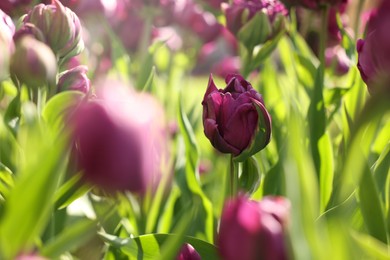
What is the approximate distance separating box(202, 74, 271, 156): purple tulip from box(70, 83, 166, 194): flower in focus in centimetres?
18

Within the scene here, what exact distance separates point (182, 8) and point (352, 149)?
0.81 meters

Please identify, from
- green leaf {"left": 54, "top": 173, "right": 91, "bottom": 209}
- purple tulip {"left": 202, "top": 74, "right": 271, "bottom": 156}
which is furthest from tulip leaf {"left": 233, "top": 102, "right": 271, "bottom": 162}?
green leaf {"left": 54, "top": 173, "right": 91, "bottom": 209}

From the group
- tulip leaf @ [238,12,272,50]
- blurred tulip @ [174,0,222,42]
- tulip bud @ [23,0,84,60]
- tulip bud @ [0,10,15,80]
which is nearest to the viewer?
tulip bud @ [0,10,15,80]

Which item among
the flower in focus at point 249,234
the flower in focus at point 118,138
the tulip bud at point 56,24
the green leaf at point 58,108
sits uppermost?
the flower in focus at point 118,138

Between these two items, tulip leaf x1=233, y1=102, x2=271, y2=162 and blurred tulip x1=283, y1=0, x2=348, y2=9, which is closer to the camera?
tulip leaf x1=233, y1=102, x2=271, y2=162

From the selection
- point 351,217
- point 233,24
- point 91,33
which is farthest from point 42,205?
point 91,33

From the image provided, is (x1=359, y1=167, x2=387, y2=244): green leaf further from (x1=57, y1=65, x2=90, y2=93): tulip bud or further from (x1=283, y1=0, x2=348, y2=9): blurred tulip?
(x1=283, y1=0, x2=348, y2=9): blurred tulip

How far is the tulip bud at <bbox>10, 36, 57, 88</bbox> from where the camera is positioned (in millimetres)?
376

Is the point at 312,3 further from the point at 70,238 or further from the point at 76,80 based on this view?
the point at 70,238

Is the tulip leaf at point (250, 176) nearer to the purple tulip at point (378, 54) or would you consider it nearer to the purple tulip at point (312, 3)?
the purple tulip at point (378, 54)

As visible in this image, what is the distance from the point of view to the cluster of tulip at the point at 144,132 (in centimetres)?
24

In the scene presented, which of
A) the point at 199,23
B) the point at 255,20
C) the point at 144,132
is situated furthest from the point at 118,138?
the point at 199,23

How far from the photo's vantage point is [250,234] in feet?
0.78

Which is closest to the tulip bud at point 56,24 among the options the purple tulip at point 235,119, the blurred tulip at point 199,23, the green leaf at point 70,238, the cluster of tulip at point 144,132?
the cluster of tulip at point 144,132
